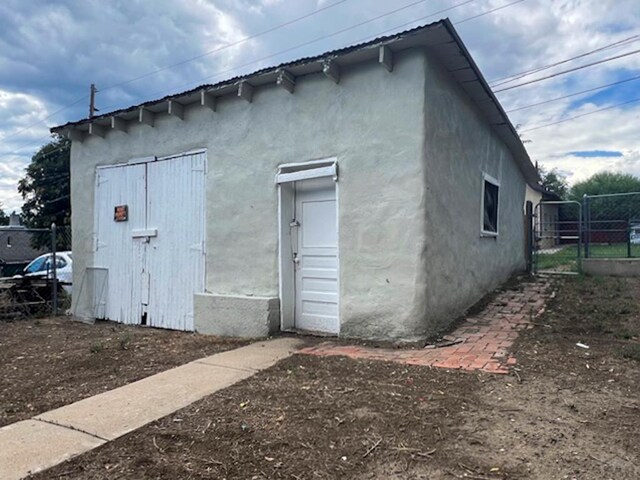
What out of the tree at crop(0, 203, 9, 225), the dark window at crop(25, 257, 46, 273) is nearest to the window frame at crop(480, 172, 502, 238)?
the dark window at crop(25, 257, 46, 273)

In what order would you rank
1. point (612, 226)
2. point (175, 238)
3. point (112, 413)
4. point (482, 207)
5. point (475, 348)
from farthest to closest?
point (612, 226) → point (482, 207) → point (175, 238) → point (475, 348) → point (112, 413)

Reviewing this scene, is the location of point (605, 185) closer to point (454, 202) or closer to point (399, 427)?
point (454, 202)

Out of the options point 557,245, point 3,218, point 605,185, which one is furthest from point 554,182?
point 3,218

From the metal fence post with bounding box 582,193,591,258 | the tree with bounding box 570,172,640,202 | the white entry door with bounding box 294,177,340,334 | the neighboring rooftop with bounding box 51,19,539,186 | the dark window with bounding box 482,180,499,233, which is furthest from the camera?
the tree with bounding box 570,172,640,202

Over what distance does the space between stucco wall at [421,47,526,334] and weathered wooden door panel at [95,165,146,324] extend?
17.2ft

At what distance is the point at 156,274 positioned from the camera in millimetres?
8258

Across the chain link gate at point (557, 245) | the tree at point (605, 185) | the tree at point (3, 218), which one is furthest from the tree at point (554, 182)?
the tree at point (3, 218)

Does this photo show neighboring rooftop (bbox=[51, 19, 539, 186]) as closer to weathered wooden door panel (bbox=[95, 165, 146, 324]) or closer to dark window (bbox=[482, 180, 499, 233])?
weathered wooden door panel (bbox=[95, 165, 146, 324])

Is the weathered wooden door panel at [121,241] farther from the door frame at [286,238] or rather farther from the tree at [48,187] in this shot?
the tree at [48,187]

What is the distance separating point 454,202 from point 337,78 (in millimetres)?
2453

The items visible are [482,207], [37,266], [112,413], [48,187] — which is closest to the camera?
[112,413]

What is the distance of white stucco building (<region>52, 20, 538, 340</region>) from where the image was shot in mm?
5832

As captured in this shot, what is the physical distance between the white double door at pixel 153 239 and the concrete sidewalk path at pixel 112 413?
8.72 feet

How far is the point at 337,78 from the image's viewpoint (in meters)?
6.23
